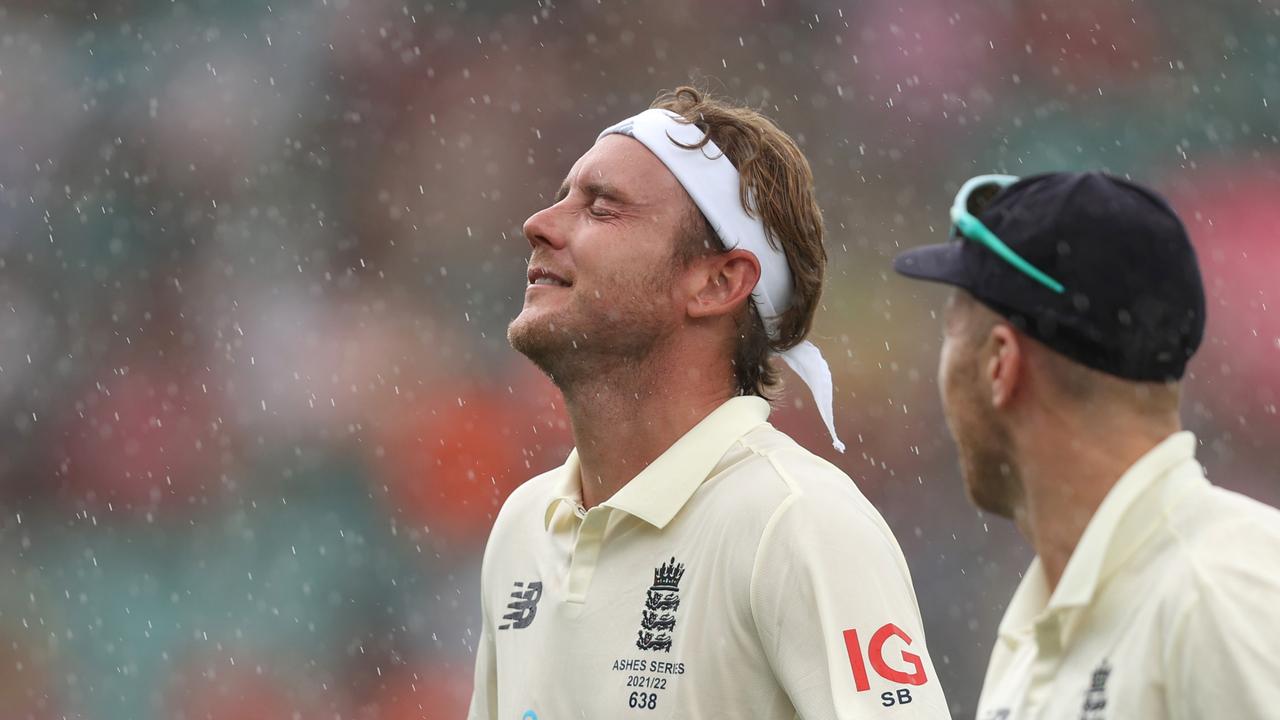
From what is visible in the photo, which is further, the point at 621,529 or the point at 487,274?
the point at 487,274

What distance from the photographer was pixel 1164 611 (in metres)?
1.42

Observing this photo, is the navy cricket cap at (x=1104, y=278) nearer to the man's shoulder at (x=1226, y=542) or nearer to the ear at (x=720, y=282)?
the man's shoulder at (x=1226, y=542)

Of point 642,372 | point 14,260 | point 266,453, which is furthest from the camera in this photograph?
point 14,260

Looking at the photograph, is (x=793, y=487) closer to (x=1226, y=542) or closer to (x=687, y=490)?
(x=687, y=490)

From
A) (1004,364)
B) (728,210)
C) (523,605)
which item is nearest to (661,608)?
(523,605)

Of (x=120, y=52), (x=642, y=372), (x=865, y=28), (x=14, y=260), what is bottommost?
(x=642, y=372)

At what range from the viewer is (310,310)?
7.81 metres

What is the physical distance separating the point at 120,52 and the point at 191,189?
856 millimetres

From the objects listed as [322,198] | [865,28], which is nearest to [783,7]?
[865,28]

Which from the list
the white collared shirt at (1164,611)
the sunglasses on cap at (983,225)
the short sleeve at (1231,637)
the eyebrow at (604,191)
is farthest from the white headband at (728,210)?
the short sleeve at (1231,637)

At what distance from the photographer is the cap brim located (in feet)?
5.51

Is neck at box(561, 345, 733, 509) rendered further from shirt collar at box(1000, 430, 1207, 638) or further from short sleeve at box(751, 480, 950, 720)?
shirt collar at box(1000, 430, 1207, 638)

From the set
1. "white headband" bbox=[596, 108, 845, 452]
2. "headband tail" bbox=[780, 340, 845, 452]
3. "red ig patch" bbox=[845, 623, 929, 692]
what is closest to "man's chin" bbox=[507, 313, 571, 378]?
"white headband" bbox=[596, 108, 845, 452]

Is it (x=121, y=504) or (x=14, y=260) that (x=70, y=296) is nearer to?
(x=14, y=260)
